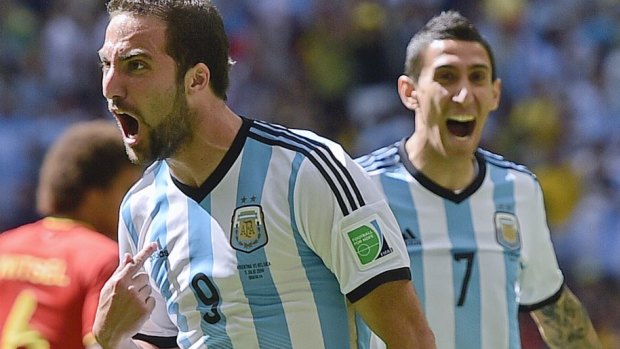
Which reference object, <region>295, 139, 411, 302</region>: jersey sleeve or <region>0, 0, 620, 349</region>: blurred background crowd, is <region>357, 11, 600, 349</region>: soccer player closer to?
<region>295, 139, 411, 302</region>: jersey sleeve

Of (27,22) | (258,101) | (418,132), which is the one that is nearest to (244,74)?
(258,101)

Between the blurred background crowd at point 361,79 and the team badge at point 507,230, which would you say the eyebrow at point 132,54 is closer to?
the team badge at point 507,230

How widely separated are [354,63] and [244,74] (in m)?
0.96

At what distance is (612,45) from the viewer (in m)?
10.8

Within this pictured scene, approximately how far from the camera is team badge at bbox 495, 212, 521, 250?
4457mm

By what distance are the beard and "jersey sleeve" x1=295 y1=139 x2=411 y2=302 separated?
0.33 meters

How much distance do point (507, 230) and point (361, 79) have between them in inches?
252

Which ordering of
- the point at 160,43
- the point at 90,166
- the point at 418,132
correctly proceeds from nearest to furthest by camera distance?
the point at 160,43 < the point at 90,166 < the point at 418,132

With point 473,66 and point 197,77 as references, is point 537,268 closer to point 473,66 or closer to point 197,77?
point 473,66

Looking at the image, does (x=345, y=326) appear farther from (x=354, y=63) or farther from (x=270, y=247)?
(x=354, y=63)

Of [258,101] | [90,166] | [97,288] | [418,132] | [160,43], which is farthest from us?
[258,101]

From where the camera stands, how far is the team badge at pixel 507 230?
4.46 metres

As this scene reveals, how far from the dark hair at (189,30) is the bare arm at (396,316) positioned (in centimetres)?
71

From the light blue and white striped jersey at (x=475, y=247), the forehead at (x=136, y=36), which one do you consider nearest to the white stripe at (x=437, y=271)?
the light blue and white striped jersey at (x=475, y=247)
